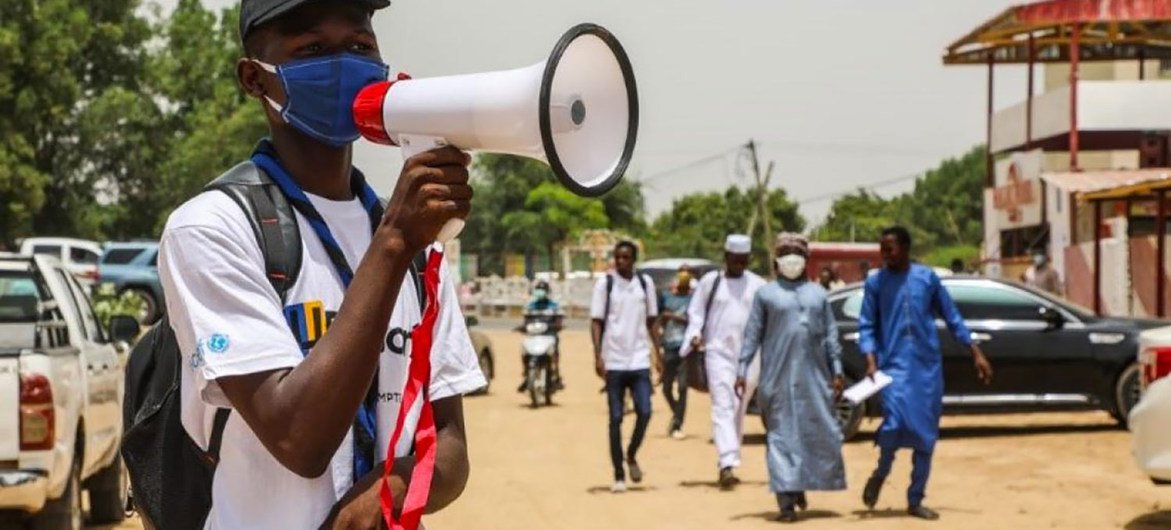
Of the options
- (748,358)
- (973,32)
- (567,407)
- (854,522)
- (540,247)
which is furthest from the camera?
(540,247)

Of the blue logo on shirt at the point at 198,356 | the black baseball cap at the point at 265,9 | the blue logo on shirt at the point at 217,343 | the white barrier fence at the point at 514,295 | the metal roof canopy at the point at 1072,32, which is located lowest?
the white barrier fence at the point at 514,295

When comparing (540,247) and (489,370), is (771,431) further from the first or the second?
(540,247)

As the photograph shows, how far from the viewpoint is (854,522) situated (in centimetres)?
1192

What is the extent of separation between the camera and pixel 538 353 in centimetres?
2311

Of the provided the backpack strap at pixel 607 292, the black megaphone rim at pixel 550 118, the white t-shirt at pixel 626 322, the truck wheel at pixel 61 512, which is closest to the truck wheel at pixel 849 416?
the white t-shirt at pixel 626 322

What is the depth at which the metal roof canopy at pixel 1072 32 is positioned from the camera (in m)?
36.1

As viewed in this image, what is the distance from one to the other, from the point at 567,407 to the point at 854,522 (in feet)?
38.6

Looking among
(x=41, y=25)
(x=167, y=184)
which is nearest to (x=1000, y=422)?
(x=41, y=25)

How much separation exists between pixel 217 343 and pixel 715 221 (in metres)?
91.6

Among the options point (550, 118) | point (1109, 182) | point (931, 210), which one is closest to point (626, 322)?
point (550, 118)

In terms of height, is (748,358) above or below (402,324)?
below

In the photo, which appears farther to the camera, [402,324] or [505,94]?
[402,324]

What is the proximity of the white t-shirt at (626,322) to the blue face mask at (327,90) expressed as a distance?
11248 millimetres

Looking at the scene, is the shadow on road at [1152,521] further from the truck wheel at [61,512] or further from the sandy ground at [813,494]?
the truck wheel at [61,512]
